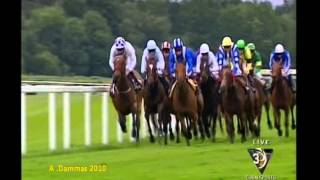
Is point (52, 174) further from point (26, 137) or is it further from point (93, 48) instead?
point (93, 48)

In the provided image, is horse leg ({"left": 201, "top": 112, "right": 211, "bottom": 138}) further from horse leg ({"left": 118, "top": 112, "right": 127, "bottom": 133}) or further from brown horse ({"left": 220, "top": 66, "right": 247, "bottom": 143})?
horse leg ({"left": 118, "top": 112, "right": 127, "bottom": 133})

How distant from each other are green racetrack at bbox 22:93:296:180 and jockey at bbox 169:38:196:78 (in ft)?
1.24

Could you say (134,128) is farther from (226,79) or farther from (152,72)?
(226,79)

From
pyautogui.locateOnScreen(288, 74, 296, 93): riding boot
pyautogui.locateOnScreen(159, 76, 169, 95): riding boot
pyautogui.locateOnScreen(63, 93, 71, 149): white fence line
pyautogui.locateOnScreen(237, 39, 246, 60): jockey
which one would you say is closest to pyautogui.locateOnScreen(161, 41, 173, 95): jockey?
pyautogui.locateOnScreen(159, 76, 169, 95): riding boot

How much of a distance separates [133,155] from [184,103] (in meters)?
0.40

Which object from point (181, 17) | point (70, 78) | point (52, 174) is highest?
point (181, 17)

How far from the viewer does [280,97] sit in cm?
425

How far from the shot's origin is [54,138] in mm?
4270

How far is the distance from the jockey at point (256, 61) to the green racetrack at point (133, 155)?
225 millimetres

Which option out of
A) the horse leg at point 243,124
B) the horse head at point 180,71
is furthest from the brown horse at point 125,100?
the horse leg at point 243,124

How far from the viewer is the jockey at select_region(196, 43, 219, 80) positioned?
13.8 feet

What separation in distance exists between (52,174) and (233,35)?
1.21 metres
